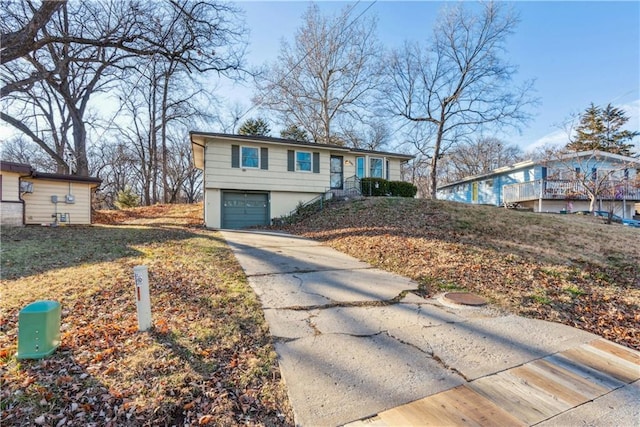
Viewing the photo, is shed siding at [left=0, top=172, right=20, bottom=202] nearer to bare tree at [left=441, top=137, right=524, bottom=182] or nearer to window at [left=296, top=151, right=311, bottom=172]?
window at [left=296, top=151, right=311, bottom=172]

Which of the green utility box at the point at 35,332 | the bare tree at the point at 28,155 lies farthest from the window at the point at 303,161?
the bare tree at the point at 28,155

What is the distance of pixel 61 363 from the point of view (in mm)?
2473

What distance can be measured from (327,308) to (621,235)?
10.9 m

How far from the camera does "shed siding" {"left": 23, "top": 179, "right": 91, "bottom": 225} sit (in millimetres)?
11352

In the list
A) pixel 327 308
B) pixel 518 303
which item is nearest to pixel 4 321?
pixel 327 308

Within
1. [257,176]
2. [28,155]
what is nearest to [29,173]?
[257,176]

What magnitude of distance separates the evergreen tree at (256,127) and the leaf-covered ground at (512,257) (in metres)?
16.4

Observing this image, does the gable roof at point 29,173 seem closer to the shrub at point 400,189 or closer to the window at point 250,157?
the window at point 250,157

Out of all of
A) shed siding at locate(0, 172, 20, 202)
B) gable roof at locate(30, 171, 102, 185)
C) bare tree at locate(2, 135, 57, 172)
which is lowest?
shed siding at locate(0, 172, 20, 202)

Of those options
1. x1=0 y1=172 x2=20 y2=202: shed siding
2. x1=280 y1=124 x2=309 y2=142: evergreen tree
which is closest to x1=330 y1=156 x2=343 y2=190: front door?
x1=280 y1=124 x2=309 y2=142: evergreen tree

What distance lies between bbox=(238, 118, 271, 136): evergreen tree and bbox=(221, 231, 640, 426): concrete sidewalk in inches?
898

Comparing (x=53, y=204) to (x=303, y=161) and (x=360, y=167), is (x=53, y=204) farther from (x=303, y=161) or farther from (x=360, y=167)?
(x=360, y=167)

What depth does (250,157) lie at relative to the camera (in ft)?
42.7

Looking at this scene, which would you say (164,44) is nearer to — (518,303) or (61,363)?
(61,363)
